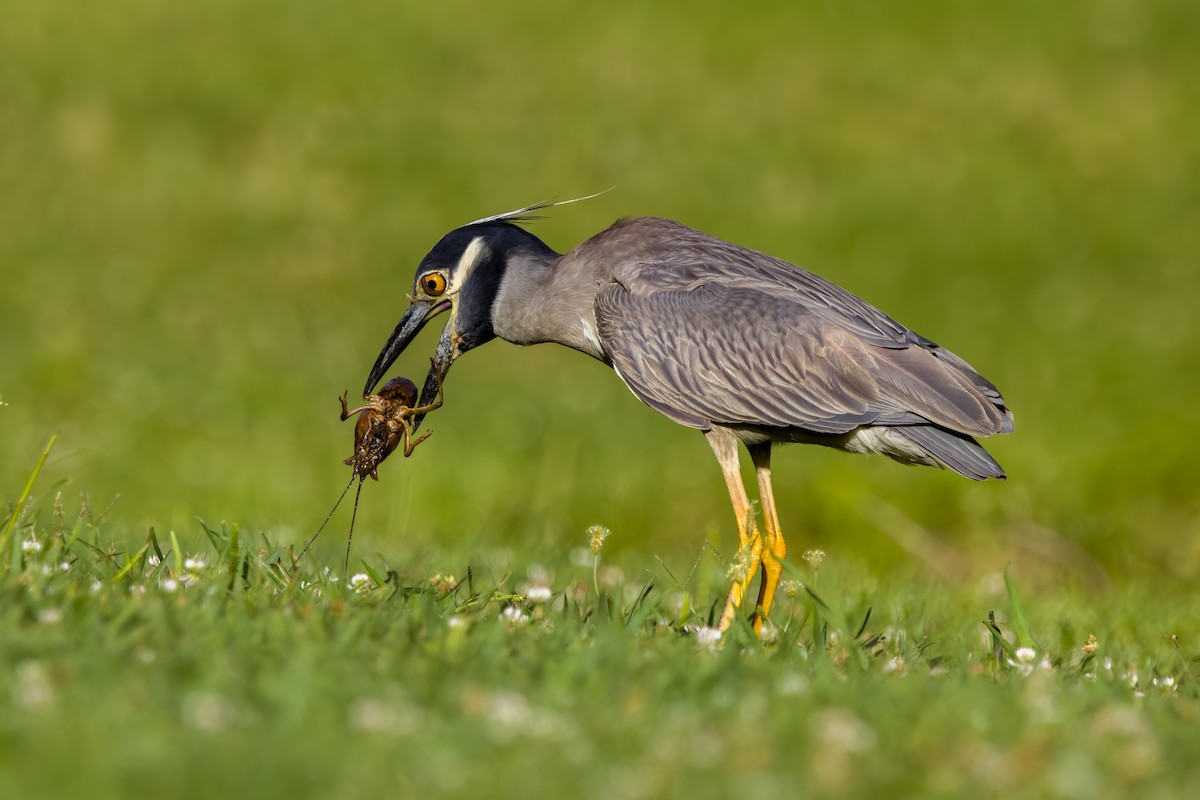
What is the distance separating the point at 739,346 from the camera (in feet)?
21.5

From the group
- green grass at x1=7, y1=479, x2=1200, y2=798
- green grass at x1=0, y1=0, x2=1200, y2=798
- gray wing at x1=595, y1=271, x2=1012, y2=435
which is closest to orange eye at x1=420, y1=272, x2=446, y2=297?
green grass at x1=0, y1=0, x2=1200, y2=798

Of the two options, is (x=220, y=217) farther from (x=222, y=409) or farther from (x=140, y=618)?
(x=140, y=618)

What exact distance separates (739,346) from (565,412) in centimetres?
742

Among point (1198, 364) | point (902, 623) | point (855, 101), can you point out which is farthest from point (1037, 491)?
point (855, 101)

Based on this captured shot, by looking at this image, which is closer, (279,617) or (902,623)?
(279,617)

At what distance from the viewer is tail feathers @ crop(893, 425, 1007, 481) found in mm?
6277

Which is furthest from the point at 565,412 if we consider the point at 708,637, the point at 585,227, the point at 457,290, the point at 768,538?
the point at 708,637

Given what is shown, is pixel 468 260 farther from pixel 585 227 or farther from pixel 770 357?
pixel 585 227

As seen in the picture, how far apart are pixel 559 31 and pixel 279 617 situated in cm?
1637

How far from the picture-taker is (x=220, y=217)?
16578 millimetres

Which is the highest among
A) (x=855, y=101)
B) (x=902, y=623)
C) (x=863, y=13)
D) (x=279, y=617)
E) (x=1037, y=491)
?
(x=863, y=13)

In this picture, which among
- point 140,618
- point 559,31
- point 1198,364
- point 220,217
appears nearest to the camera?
point 140,618

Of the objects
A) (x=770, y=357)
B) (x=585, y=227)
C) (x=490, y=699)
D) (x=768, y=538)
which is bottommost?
(x=768, y=538)

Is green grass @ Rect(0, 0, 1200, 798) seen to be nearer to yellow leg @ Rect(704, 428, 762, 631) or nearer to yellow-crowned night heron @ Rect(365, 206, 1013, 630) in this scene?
yellow leg @ Rect(704, 428, 762, 631)
